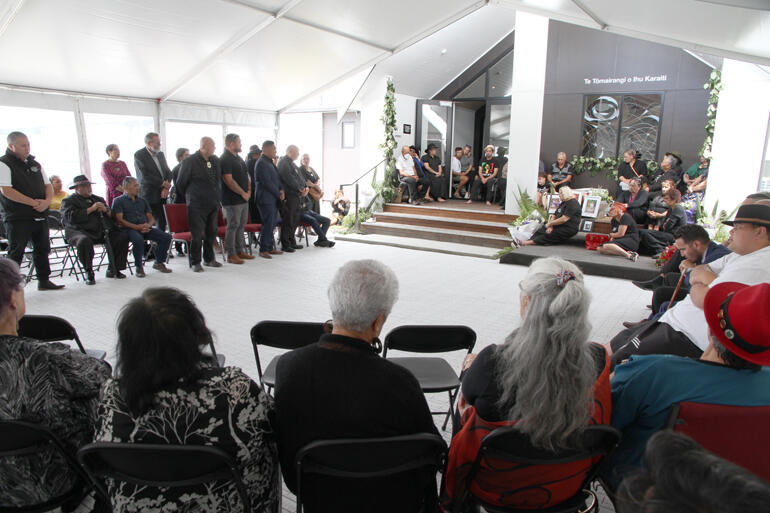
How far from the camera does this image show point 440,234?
30.1ft

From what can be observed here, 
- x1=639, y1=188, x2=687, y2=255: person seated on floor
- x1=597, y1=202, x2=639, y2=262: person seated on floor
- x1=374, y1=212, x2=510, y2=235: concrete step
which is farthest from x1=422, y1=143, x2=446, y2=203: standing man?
x1=639, y1=188, x2=687, y2=255: person seated on floor

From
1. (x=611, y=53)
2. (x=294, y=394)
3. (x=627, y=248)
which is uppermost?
(x=611, y=53)

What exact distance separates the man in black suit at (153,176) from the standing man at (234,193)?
39.8 inches

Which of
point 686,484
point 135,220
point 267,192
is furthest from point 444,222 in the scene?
point 686,484

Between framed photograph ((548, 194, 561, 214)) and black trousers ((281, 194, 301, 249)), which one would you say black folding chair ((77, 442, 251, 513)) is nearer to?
black trousers ((281, 194, 301, 249))

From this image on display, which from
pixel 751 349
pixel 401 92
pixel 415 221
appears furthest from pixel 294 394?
pixel 401 92

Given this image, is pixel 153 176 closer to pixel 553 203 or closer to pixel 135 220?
pixel 135 220

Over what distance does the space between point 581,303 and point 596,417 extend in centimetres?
40

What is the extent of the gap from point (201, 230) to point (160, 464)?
5.57m

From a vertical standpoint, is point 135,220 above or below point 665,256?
above

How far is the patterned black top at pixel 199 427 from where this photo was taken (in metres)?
1.37

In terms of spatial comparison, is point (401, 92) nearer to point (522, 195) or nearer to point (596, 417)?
point (522, 195)

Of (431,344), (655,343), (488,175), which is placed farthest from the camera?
(488,175)

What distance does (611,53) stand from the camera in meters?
11.1
